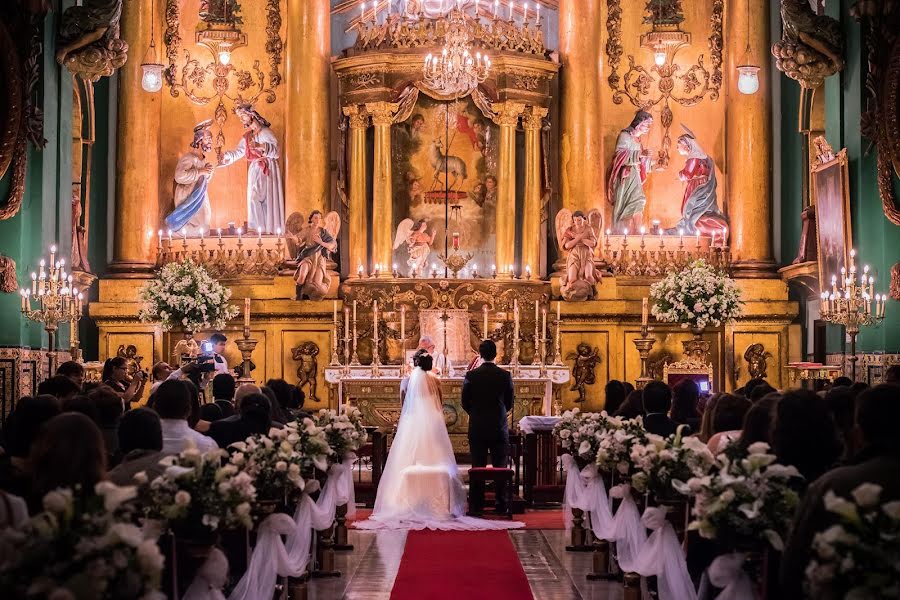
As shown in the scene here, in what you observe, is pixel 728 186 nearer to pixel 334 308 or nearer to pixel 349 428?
pixel 334 308

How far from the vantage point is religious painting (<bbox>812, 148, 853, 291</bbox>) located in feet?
Result: 57.7

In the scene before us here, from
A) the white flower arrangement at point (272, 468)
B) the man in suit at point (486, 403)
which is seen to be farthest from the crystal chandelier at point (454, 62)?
the white flower arrangement at point (272, 468)

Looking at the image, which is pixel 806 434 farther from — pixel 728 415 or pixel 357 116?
pixel 357 116

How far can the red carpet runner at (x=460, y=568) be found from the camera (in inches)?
413

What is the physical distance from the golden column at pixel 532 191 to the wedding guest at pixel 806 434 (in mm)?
15591

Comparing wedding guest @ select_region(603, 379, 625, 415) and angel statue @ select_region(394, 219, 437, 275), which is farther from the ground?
angel statue @ select_region(394, 219, 437, 275)

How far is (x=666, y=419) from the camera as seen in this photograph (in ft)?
35.9

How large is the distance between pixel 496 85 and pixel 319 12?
3.13 metres

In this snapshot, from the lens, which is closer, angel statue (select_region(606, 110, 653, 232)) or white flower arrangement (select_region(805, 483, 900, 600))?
white flower arrangement (select_region(805, 483, 900, 600))

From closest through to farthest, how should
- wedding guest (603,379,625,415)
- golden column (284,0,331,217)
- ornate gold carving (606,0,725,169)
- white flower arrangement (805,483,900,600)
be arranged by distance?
1. white flower arrangement (805,483,900,600)
2. wedding guest (603,379,625,415)
3. golden column (284,0,331,217)
4. ornate gold carving (606,0,725,169)

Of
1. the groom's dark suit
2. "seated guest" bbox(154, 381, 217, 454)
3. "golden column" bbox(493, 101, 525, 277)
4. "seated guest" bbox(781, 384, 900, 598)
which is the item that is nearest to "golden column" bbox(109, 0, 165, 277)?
"golden column" bbox(493, 101, 525, 277)

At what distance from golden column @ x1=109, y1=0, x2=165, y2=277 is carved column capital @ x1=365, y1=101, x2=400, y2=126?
11.9 ft

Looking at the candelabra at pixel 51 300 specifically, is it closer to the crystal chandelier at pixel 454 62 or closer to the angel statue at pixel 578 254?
the crystal chandelier at pixel 454 62

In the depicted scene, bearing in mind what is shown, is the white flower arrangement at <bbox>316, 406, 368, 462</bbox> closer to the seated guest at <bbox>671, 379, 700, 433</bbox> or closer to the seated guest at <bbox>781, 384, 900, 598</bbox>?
the seated guest at <bbox>671, 379, 700, 433</bbox>
